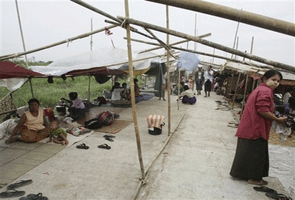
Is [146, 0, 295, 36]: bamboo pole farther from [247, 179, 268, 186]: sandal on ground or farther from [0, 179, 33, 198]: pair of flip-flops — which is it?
[0, 179, 33, 198]: pair of flip-flops

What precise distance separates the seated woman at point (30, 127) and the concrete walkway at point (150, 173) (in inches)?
38.8

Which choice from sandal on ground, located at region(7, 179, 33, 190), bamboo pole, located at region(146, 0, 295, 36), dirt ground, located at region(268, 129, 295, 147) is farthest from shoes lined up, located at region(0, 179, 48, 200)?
dirt ground, located at region(268, 129, 295, 147)

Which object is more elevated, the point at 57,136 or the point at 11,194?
the point at 57,136

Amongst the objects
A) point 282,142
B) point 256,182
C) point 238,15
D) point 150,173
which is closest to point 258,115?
point 256,182

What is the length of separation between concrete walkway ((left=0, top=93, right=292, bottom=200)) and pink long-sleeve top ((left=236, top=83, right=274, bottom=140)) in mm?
825

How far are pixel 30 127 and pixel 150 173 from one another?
123 inches

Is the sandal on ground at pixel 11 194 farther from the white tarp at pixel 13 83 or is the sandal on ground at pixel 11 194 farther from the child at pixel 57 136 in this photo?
the white tarp at pixel 13 83

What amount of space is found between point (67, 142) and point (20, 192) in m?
1.85

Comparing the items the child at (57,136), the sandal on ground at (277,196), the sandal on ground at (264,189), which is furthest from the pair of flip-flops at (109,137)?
the sandal on ground at (277,196)

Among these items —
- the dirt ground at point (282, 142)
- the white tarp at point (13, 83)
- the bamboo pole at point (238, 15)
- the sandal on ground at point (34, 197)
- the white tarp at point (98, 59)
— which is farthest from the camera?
the white tarp at point (98, 59)

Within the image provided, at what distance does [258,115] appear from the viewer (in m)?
2.67

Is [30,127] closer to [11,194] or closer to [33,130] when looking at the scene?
[33,130]

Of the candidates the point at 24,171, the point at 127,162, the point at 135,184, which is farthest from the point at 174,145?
the point at 24,171

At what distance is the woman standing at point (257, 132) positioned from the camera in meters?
2.58
